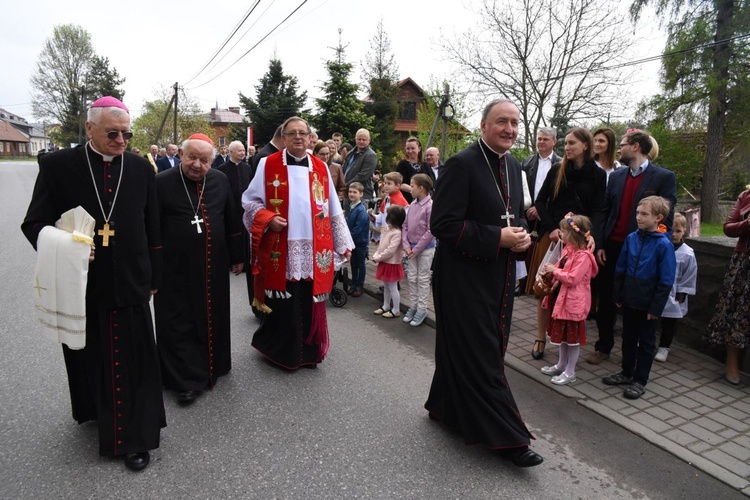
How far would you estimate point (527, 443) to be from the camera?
2951mm

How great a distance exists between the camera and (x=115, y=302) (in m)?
2.94

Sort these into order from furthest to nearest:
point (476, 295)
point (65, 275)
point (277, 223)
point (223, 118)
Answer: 1. point (223, 118)
2. point (277, 223)
3. point (476, 295)
4. point (65, 275)

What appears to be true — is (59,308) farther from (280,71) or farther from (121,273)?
(280,71)

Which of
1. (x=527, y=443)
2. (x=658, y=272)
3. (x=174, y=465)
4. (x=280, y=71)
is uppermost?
(x=280, y=71)

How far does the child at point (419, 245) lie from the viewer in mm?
5742

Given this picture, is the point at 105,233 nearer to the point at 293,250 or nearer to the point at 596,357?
the point at 293,250

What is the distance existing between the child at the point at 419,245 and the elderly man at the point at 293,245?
1.48 meters

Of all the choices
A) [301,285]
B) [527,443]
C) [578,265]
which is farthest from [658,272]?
[301,285]

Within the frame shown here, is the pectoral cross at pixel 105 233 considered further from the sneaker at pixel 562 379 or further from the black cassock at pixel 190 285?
the sneaker at pixel 562 379

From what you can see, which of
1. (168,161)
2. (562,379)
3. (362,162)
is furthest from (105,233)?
(168,161)

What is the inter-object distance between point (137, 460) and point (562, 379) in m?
3.31

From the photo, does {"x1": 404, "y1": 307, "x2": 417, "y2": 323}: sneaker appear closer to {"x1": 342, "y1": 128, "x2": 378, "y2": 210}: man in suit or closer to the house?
{"x1": 342, "y1": 128, "x2": 378, "y2": 210}: man in suit

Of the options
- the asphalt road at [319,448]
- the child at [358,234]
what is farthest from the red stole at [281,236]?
the child at [358,234]

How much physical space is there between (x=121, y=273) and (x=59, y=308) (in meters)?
0.37
